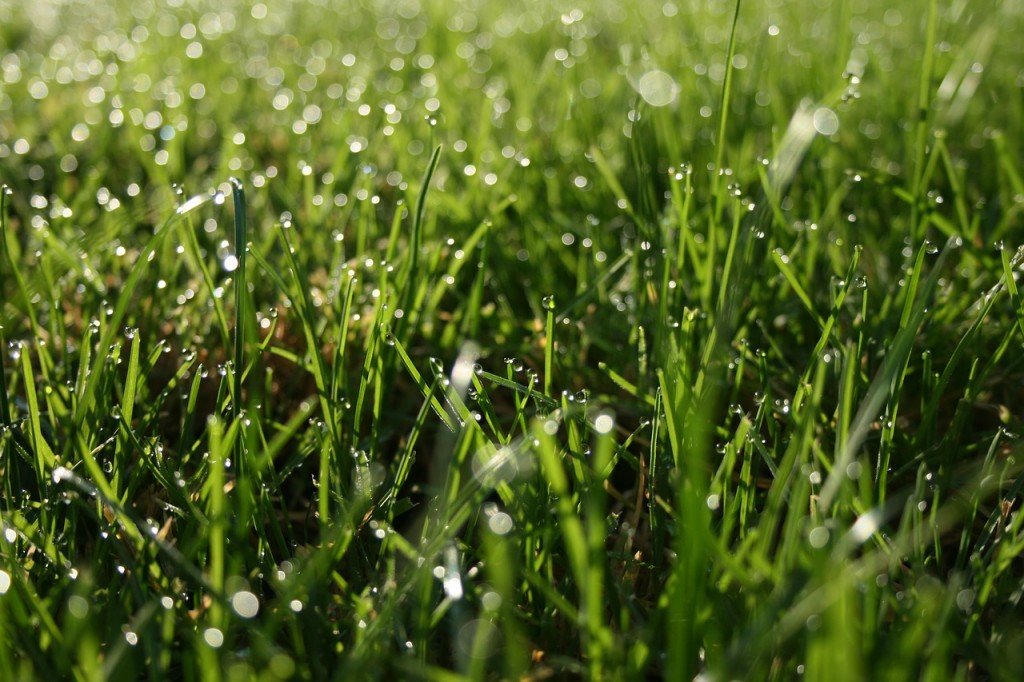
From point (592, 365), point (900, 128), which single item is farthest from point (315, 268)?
point (900, 128)

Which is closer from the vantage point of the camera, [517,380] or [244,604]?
[244,604]

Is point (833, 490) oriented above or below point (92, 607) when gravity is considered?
above

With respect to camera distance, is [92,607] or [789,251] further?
[789,251]

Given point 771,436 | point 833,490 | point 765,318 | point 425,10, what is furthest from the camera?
point 425,10

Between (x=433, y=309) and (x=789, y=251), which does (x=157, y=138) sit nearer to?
(x=433, y=309)

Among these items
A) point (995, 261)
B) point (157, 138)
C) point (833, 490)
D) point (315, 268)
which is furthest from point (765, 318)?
point (157, 138)

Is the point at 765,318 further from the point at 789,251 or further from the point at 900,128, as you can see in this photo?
the point at 900,128

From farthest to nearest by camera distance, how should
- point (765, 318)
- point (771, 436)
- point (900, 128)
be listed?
point (900, 128) < point (765, 318) < point (771, 436)
